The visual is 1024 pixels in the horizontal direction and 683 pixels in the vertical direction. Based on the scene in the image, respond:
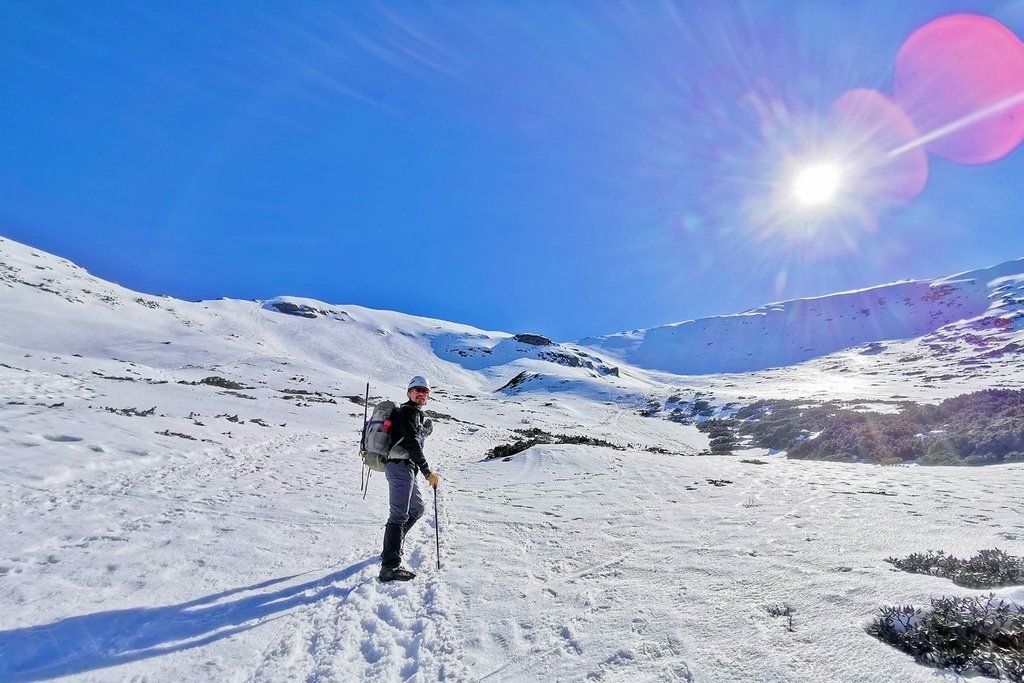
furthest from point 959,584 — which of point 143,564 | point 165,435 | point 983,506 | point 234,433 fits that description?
point 234,433

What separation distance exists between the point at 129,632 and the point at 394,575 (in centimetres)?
258

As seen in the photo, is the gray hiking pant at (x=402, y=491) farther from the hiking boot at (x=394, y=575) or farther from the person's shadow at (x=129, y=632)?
the person's shadow at (x=129, y=632)

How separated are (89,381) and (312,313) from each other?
9782 centimetres

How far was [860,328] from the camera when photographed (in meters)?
161

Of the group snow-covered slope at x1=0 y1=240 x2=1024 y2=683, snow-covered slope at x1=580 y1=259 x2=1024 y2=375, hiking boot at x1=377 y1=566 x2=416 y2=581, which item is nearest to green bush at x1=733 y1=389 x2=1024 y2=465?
snow-covered slope at x1=0 y1=240 x2=1024 y2=683

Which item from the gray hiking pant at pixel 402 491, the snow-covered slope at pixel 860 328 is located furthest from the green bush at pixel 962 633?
the snow-covered slope at pixel 860 328

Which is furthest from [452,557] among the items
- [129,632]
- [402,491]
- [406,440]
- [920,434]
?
[920,434]

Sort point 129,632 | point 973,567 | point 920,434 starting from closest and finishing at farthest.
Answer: point 129,632
point 973,567
point 920,434

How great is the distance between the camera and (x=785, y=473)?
1225cm

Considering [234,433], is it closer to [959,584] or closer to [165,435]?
[165,435]

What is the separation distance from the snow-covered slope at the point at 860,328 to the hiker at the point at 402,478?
13177cm

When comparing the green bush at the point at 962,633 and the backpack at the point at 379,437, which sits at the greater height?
the backpack at the point at 379,437

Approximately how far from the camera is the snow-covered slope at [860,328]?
121562 millimetres

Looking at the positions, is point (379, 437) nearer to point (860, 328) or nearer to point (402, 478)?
point (402, 478)
